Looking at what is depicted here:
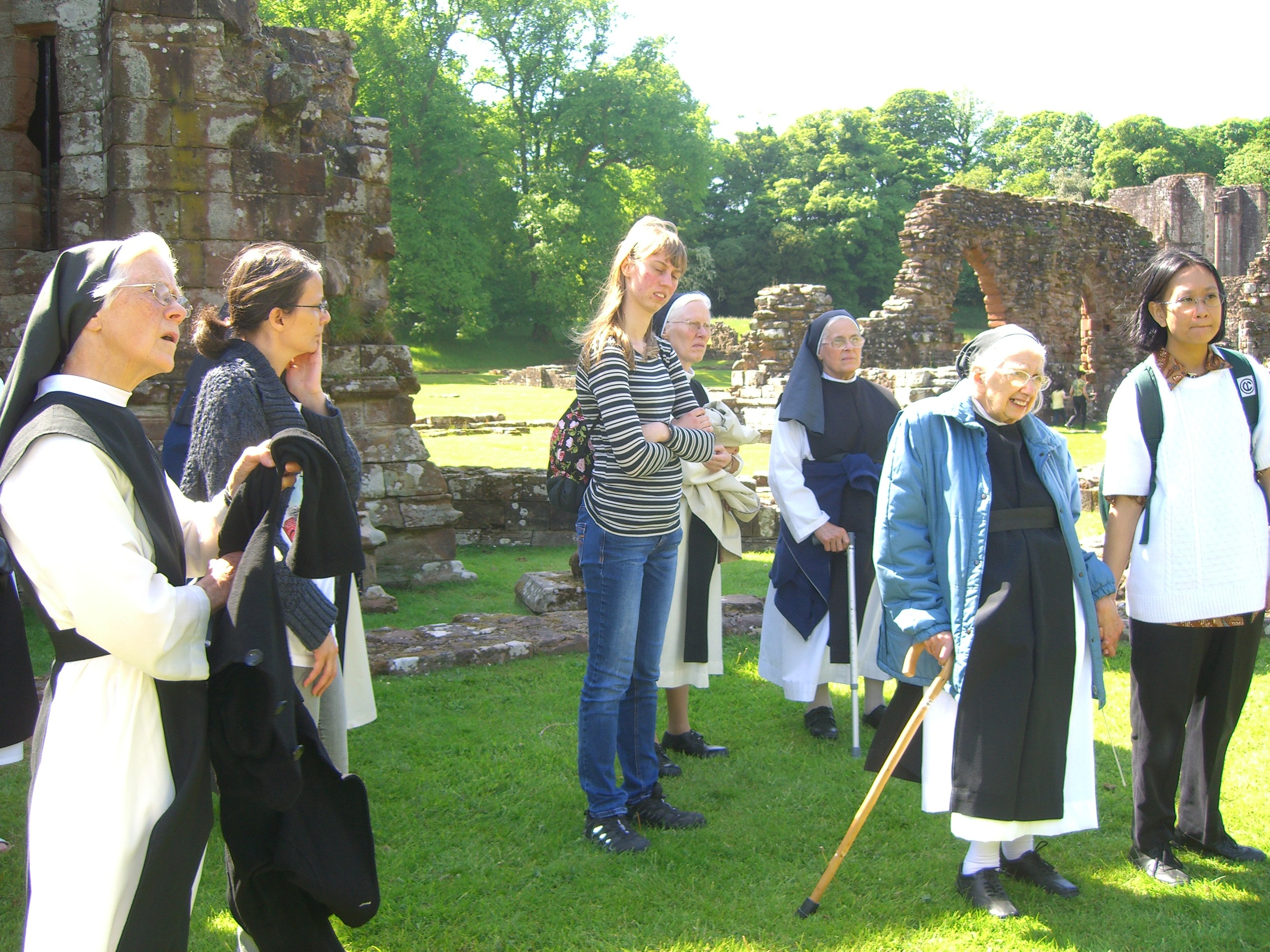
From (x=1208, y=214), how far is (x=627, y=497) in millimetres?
47154

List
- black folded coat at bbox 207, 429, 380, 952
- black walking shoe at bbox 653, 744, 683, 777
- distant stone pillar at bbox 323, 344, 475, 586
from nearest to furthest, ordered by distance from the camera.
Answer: black folded coat at bbox 207, 429, 380, 952 → black walking shoe at bbox 653, 744, 683, 777 → distant stone pillar at bbox 323, 344, 475, 586

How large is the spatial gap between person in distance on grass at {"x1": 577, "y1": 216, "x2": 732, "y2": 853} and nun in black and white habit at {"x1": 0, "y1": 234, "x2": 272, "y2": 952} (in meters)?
1.51

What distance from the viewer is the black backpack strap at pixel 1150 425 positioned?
11.7ft

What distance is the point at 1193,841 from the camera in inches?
143

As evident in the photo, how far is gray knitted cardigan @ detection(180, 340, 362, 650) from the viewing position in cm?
277

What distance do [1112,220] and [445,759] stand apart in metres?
27.0

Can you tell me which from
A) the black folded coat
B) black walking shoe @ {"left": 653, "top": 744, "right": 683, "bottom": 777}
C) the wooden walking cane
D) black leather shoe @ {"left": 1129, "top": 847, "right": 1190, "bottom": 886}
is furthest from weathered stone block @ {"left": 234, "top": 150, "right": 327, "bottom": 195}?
black leather shoe @ {"left": 1129, "top": 847, "right": 1190, "bottom": 886}

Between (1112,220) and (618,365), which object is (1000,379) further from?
(1112,220)

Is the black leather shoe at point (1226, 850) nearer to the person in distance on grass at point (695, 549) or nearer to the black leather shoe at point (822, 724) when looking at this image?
the black leather shoe at point (822, 724)

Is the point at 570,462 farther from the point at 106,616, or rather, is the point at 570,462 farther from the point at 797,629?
the point at 106,616

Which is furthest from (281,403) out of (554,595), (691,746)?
(554,595)

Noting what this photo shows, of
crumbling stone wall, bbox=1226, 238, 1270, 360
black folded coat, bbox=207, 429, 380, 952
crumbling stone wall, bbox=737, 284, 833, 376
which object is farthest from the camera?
crumbling stone wall, bbox=737, 284, 833, 376

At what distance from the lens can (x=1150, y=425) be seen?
3566 millimetres

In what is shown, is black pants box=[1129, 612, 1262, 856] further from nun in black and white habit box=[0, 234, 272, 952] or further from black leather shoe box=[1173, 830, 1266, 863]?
nun in black and white habit box=[0, 234, 272, 952]
